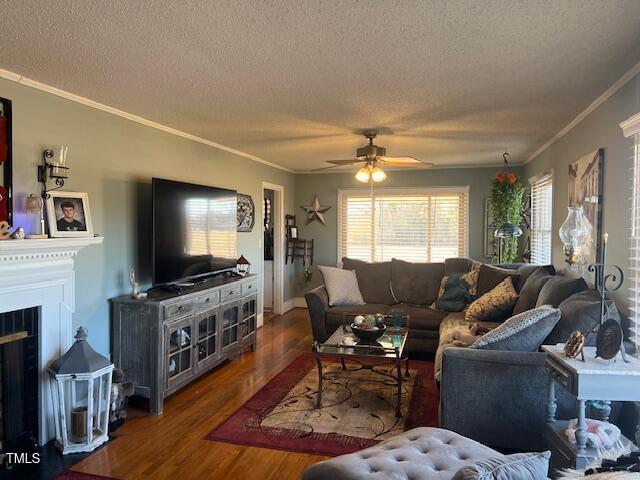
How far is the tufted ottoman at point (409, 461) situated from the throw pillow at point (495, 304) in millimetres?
2552

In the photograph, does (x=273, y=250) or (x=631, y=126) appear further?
(x=273, y=250)

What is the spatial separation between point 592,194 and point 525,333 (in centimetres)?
135

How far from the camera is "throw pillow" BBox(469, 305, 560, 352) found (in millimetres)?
2703

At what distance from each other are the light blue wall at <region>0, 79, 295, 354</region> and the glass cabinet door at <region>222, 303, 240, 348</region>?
32.5 inches

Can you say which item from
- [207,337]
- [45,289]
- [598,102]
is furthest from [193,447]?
[598,102]

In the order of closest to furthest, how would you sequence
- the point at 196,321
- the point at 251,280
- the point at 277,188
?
the point at 196,321 < the point at 251,280 < the point at 277,188

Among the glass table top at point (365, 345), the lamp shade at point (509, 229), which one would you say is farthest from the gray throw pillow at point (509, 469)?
the lamp shade at point (509, 229)

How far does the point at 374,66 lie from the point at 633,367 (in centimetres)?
201

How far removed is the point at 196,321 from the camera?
3.86 m

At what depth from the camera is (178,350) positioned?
12.0 feet

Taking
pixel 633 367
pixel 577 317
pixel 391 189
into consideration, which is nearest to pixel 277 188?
pixel 391 189

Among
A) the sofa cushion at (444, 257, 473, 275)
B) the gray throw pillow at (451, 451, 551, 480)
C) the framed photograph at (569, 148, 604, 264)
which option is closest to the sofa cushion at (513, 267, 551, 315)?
the framed photograph at (569, 148, 604, 264)

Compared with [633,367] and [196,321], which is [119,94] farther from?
[633,367]

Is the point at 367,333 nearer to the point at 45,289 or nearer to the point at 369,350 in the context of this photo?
the point at 369,350
